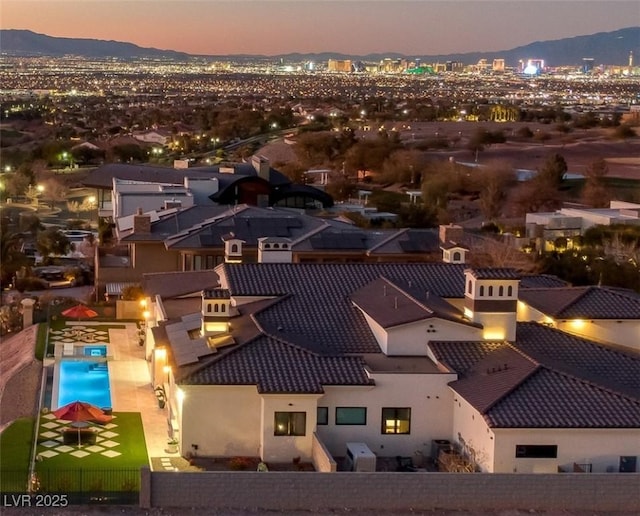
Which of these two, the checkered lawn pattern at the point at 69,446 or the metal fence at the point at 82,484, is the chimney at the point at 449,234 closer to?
the checkered lawn pattern at the point at 69,446

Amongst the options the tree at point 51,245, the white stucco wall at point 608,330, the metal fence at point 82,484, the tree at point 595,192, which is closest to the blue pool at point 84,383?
the metal fence at point 82,484

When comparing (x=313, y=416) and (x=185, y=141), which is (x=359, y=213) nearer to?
(x=313, y=416)

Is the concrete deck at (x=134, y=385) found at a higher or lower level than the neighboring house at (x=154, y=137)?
higher

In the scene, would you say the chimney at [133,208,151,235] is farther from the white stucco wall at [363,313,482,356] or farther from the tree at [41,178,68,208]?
the tree at [41,178,68,208]

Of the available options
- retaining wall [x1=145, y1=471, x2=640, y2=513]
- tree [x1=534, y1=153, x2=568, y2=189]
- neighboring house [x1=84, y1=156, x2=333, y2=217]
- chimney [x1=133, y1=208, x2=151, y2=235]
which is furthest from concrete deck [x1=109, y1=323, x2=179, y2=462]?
tree [x1=534, y1=153, x2=568, y2=189]

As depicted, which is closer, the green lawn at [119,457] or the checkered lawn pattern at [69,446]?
the green lawn at [119,457]

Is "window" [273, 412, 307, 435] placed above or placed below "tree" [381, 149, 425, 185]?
above
